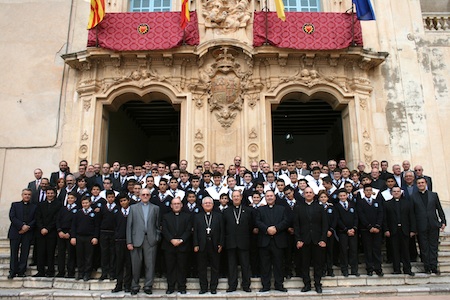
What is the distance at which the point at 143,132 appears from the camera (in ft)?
57.5

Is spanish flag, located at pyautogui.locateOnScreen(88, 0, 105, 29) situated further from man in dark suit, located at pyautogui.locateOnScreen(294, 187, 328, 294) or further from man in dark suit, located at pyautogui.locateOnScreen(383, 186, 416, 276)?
man in dark suit, located at pyautogui.locateOnScreen(383, 186, 416, 276)

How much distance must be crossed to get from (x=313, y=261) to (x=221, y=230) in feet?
5.01

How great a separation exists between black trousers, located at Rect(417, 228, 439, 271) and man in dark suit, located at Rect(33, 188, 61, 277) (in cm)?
633

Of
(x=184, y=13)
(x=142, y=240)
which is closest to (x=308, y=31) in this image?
(x=184, y=13)

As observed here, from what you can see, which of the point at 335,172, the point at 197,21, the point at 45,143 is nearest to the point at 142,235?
the point at 335,172

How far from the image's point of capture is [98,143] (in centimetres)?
1098

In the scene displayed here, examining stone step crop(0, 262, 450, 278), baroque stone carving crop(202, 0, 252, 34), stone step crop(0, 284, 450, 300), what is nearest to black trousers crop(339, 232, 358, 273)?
stone step crop(0, 262, 450, 278)

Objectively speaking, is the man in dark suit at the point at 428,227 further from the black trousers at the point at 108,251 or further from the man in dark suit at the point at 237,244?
the black trousers at the point at 108,251

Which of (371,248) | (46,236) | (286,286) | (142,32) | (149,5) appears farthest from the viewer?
(149,5)

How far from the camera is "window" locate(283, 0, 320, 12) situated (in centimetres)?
1248

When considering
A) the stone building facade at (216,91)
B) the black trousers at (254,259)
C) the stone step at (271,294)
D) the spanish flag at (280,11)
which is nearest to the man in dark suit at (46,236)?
the stone step at (271,294)

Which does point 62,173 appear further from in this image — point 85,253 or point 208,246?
point 208,246

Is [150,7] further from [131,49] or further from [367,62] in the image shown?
[367,62]

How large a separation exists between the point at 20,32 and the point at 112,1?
112 inches
